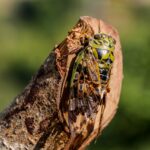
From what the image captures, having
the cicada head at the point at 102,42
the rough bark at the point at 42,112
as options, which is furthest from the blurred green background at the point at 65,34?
the rough bark at the point at 42,112

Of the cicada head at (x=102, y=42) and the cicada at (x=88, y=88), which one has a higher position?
the cicada head at (x=102, y=42)

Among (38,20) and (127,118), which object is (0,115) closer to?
(127,118)

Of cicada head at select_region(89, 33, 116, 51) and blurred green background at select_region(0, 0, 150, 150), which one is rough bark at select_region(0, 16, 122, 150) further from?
blurred green background at select_region(0, 0, 150, 150)

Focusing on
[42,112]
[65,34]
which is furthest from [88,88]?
[65,34]

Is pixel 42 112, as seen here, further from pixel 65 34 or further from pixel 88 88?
pixel 65 34

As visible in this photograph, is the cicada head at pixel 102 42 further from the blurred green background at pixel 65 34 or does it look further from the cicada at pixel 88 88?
the blurred green background at pixel 65 34
